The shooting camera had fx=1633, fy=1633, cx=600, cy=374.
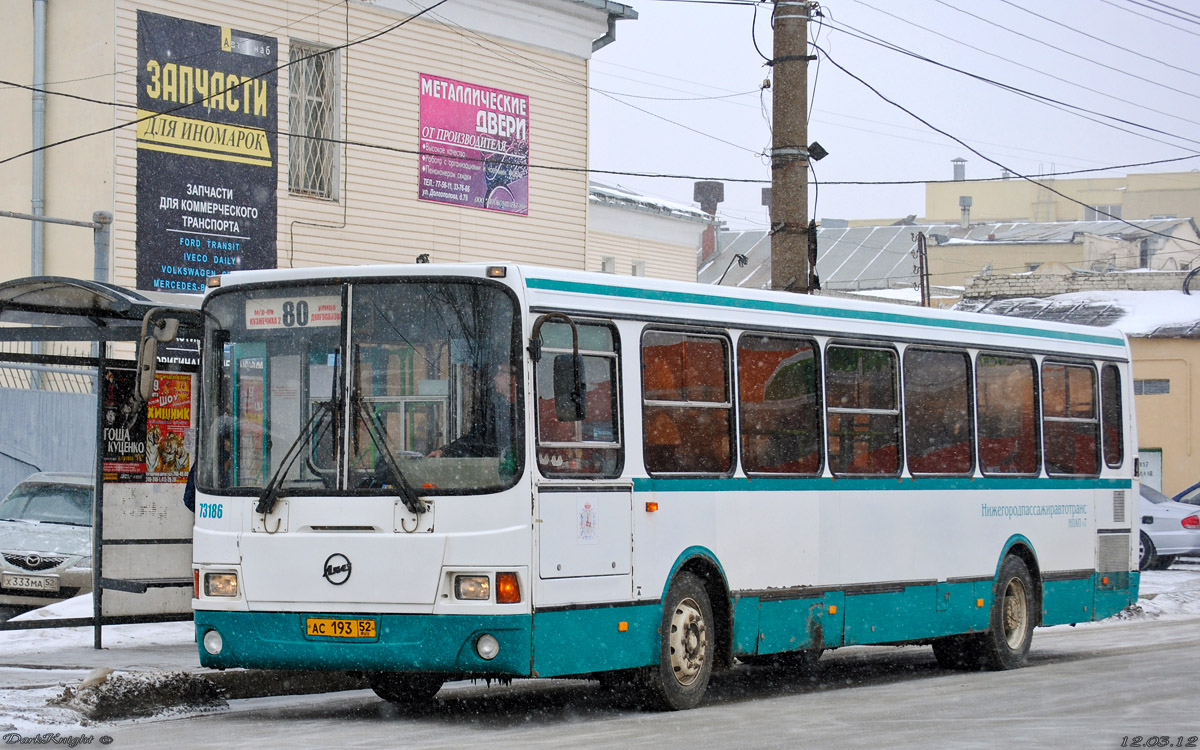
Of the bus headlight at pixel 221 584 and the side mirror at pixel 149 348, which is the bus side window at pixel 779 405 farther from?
the side mirror at pixel 149 348

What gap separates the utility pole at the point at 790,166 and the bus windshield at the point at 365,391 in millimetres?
6107

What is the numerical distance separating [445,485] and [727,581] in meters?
2.42

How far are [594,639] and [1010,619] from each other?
5.85m

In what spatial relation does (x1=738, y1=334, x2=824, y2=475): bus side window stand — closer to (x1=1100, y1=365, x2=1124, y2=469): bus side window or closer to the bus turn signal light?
the bus turn signal light

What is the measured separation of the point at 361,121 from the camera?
22.2 m

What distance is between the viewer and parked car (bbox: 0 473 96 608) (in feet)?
51.3

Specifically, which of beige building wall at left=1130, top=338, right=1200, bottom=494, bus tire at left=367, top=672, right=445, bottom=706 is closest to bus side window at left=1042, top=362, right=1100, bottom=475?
bus tire at left=367, top=672, right=445, bottom=706

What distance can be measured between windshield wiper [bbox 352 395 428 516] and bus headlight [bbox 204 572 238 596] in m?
1.26

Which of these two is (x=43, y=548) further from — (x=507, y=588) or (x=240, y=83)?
(x=507, y=588)

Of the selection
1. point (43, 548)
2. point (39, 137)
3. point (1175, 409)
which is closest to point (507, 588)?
point (43, 548)

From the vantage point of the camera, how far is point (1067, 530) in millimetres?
14969

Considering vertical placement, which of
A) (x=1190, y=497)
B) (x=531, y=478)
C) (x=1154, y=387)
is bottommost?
(x=1190, y=497)

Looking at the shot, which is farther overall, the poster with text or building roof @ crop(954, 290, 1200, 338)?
building roof @ crop(954, 290, 1200, 338)

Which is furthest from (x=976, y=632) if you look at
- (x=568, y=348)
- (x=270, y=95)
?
(x=270, y=95)
